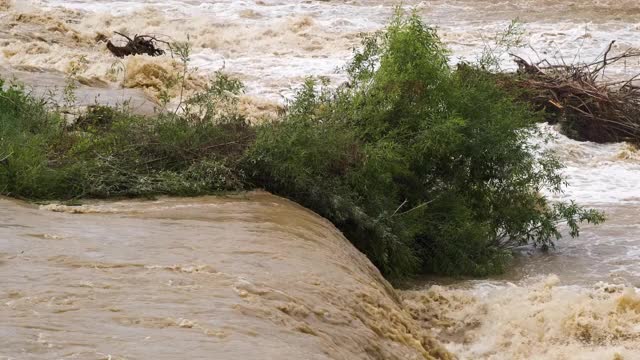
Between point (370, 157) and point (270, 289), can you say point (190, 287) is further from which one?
point (370, 157)

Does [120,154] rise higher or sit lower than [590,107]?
higher

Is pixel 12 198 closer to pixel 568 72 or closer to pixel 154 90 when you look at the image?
pixel 154 90

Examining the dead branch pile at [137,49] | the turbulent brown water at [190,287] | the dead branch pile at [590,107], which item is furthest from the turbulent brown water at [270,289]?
the dead branch pile at [137,49]

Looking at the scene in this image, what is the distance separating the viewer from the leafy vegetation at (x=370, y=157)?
8398 millimetres

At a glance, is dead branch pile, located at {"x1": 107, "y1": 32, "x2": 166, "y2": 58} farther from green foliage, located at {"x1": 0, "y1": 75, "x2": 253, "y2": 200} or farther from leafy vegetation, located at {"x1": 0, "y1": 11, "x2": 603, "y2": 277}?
green foliage, located at {"x1": 0, "y1": 75, "x2": 253, "y2": 200}

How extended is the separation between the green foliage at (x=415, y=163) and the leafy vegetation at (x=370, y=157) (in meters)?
0.01

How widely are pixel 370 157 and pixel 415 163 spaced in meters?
0.80

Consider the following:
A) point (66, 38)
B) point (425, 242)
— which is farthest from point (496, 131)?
point (66, 38)

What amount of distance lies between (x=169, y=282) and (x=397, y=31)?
4770 millimetres

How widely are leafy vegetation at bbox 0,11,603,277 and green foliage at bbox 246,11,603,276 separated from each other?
0.04ft

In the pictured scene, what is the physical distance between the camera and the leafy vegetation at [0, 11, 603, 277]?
27.6 feet

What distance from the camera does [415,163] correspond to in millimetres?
9547

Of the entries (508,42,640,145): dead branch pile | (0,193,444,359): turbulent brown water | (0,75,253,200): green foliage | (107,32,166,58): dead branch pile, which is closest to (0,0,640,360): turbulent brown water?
(0,193,444,359): turbulent brown water

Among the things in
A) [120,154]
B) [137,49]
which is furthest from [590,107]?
[120,154]
